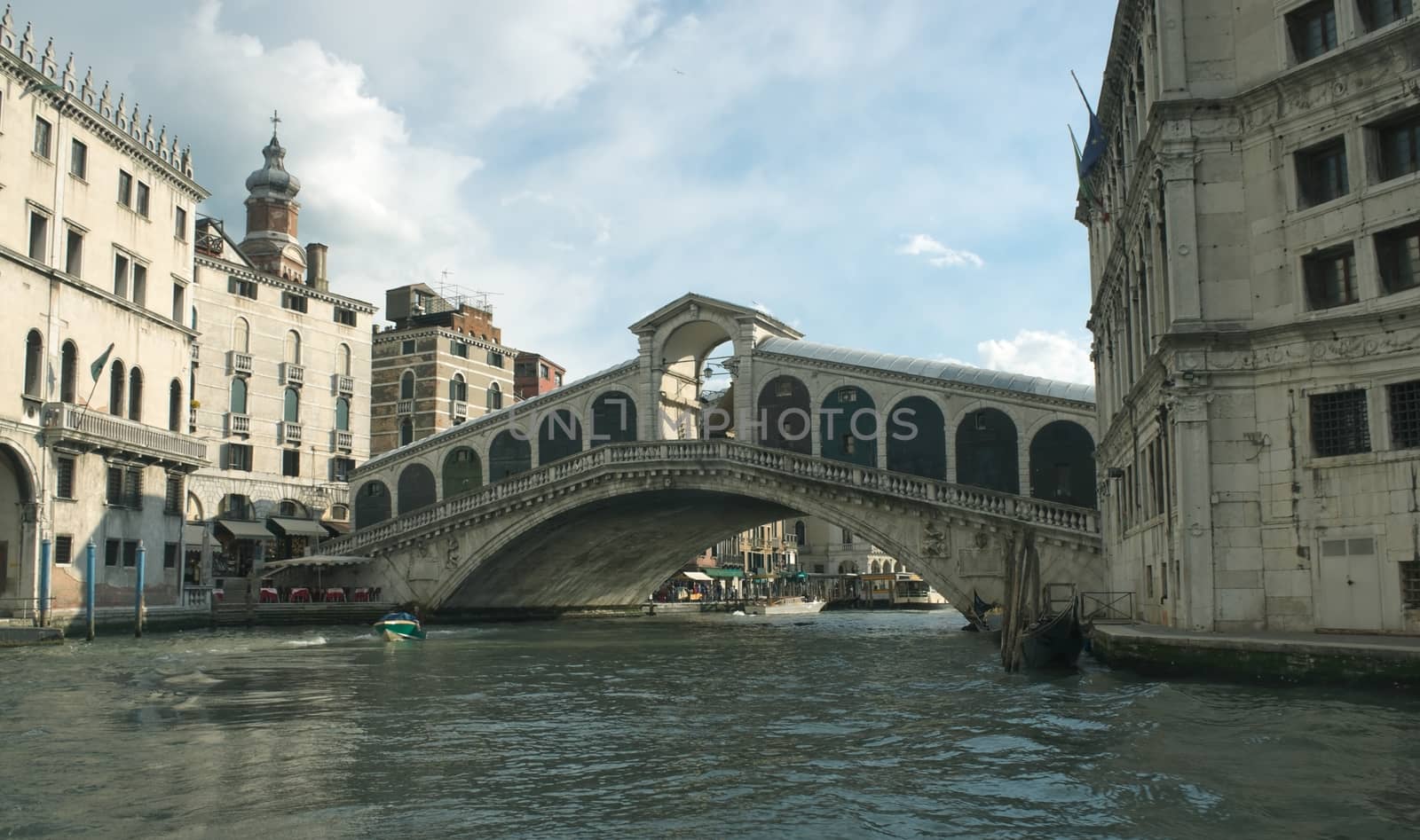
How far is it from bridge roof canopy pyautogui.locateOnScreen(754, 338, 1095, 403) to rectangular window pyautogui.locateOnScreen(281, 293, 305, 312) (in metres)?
19.1

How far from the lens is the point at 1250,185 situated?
60.5 feet

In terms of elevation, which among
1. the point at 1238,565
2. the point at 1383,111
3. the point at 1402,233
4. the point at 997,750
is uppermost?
the point at 1383,111

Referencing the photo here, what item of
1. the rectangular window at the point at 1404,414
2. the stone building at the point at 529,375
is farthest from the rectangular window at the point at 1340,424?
the stone building at the point at 529,375

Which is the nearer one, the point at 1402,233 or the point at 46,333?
the point at 1402,233

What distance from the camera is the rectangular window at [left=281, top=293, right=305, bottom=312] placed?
157ft

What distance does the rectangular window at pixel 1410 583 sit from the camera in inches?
642

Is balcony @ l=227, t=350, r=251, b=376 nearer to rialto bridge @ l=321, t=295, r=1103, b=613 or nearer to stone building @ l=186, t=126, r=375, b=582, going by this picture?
stone building @ l=186, t=126, r=375, b=582

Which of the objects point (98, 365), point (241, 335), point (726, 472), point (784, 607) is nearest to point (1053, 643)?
point (726, 472)

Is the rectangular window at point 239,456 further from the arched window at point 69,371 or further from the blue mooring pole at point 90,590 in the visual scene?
the blue mooring pole at point 90,590

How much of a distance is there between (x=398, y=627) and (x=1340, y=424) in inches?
857

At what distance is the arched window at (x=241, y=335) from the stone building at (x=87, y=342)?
9.69m

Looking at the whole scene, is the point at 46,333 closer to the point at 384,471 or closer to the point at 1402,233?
the point at 384,471

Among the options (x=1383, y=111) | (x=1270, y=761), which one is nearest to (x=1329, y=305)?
(x=1383, y=111)

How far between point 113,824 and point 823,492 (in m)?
26.3
